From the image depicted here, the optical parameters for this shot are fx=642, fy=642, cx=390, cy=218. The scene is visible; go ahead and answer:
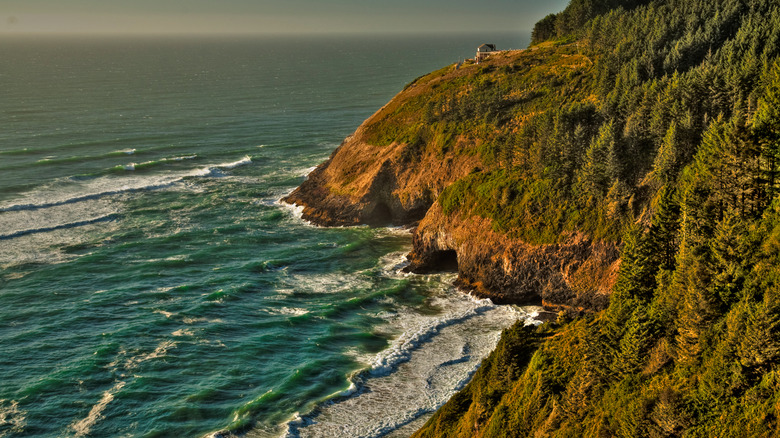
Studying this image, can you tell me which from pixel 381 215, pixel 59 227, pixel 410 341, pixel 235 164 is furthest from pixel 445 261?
pixel 235 164

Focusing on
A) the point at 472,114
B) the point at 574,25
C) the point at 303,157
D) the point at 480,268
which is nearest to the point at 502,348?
the point at 480,268

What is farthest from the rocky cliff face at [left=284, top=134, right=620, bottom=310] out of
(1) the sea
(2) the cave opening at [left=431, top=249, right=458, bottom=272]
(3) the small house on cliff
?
(3) the small house on cliff

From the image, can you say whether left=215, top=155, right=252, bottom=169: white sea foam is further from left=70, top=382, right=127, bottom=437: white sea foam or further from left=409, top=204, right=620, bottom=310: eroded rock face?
left=70, top=382, right=127, bottom=437: white sea foam

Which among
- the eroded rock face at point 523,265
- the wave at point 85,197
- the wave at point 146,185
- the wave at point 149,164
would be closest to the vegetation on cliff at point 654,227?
the eroded rock face at point 523,265

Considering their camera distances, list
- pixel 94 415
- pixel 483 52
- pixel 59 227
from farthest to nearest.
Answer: pixel 483 52 → pixel 59 227 → pixel 94 415

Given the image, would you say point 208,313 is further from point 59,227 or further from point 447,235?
point 59,227
